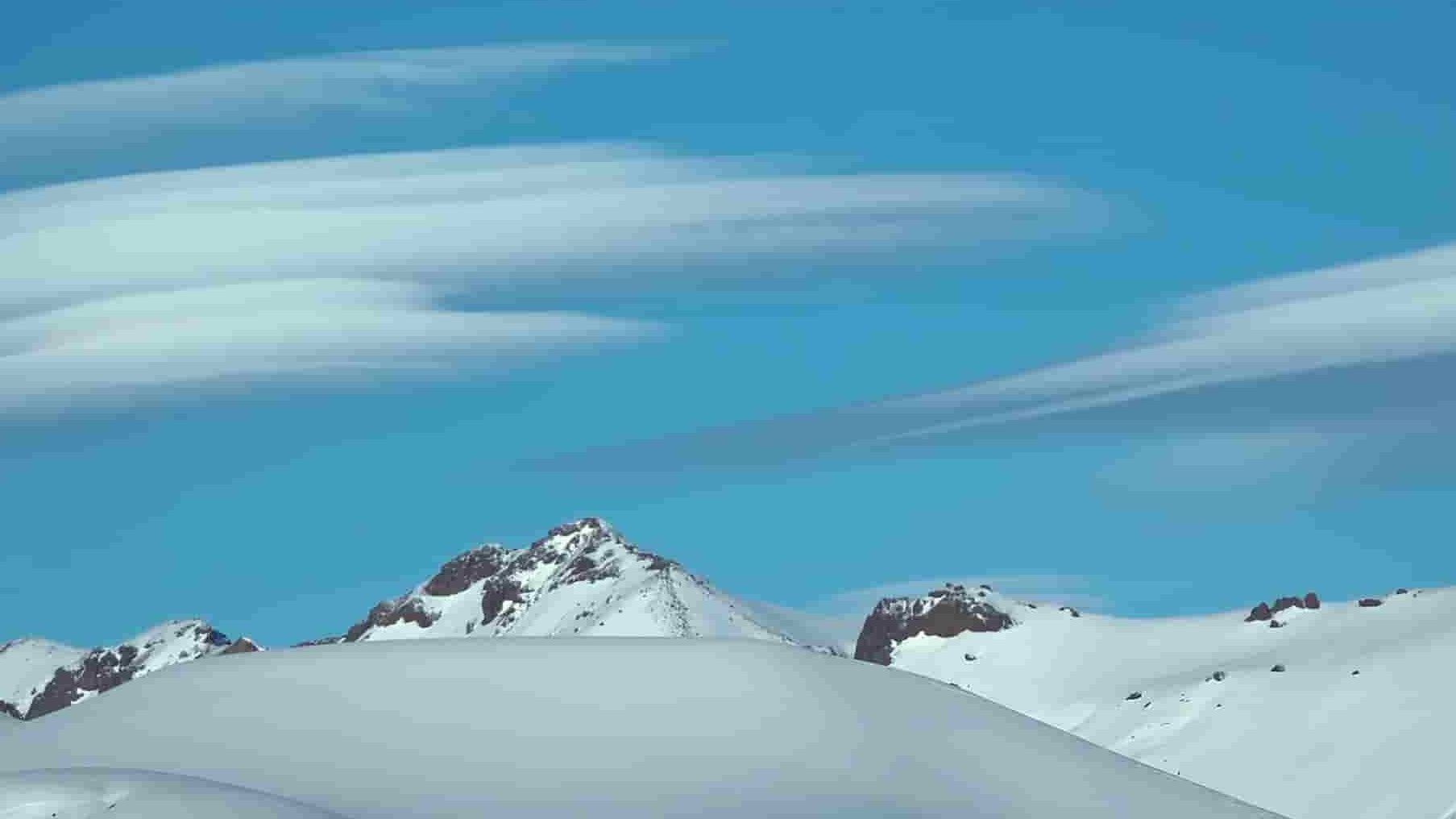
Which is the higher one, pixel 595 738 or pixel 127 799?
pixel 595 738

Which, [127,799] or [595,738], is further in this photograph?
[595,738]

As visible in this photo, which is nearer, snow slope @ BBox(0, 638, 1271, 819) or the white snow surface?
the white snow surface

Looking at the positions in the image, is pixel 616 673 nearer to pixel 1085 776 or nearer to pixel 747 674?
pixel 747 674

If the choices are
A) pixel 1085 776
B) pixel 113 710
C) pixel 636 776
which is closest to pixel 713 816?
pixel 636 776

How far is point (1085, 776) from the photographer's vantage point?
9294 cm

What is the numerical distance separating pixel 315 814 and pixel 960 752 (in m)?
26.2

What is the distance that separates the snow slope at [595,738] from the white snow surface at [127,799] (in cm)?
761

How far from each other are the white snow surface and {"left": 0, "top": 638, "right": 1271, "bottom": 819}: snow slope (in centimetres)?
761

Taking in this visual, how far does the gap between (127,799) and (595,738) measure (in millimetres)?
20027

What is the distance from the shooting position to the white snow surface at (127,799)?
232 feet

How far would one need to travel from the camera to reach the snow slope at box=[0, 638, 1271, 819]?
83.7 meters

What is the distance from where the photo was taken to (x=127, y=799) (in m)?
71.3

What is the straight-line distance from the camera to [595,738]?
87.7 m

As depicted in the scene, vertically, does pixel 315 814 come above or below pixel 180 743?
below
